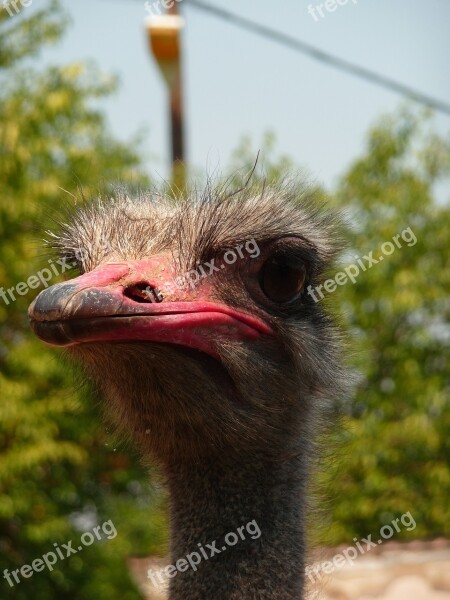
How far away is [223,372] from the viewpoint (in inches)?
80.0

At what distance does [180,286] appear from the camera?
6.32 feet

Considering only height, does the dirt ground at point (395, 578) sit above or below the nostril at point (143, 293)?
below

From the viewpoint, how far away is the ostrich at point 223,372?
1954 mm

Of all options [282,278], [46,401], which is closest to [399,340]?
[46,401]

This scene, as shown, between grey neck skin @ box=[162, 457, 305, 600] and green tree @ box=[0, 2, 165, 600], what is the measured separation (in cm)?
477

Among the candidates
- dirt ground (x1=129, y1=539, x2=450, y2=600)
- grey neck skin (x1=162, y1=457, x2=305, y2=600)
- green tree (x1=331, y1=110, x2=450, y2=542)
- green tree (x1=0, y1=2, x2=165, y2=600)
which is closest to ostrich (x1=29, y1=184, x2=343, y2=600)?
grey neck skin (x1=162, y1=457, x2=305, y2=600)

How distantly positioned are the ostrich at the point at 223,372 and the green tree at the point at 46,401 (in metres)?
4.73

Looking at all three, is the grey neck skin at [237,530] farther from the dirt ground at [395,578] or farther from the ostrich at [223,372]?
the dirt ground at [395,578]

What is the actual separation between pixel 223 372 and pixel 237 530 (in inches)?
13.5

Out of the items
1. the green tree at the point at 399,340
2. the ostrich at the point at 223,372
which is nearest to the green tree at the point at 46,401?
the green tree at the point at 399,340

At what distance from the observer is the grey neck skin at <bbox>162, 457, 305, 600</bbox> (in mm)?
2006

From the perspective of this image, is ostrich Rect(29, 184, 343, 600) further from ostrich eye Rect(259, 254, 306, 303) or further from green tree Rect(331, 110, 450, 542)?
green tree Rect(331, 110, 450, 542)

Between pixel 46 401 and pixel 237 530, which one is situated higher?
pixel 46 401

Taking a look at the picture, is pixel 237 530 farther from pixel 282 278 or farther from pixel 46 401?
pixel 46 401
